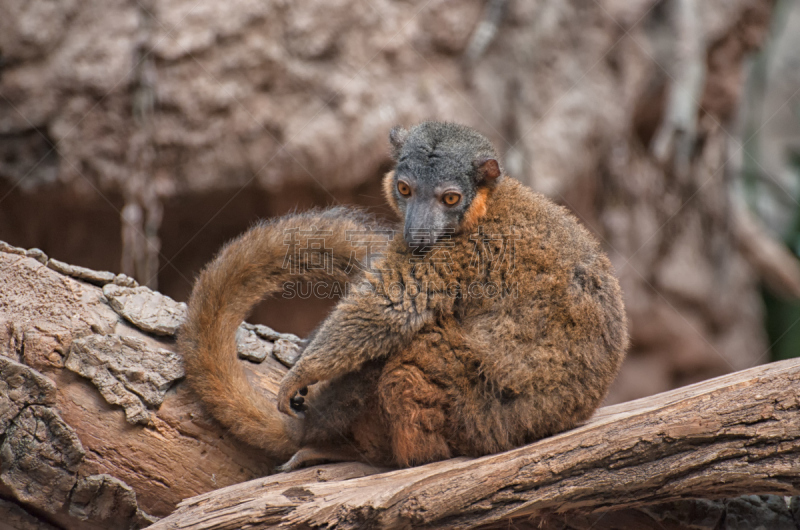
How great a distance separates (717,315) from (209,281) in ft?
30.5

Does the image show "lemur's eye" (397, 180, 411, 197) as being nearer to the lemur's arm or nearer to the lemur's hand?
the lemur's arm

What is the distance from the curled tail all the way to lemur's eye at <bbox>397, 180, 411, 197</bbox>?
15.6 inches

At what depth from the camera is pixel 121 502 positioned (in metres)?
3.50

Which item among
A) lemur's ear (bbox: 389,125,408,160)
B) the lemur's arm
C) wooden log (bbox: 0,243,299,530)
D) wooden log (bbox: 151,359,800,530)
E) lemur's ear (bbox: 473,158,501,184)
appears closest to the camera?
wooden log (bbox: 151,359,800,530)

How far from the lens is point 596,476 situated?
303 cm

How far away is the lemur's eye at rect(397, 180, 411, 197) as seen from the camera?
13.7ft

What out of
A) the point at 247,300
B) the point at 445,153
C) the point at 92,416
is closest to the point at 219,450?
the point at 92,416

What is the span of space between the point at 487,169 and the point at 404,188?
55 centimetres

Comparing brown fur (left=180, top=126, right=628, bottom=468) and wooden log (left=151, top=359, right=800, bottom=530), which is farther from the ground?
brown fur (left=180, top=126, right=628, bottom=468)

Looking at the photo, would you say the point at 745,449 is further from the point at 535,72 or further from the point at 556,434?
the point at 535,72

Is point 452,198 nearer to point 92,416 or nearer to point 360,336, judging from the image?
point 360,336

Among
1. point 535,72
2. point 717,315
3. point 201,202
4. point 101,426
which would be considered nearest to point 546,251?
point 101,426

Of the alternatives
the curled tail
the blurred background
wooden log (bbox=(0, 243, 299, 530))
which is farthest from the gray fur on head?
wooden log (bbox=(0, 243, 299, 530))

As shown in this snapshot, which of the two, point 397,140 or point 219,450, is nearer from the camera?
point 219,450
